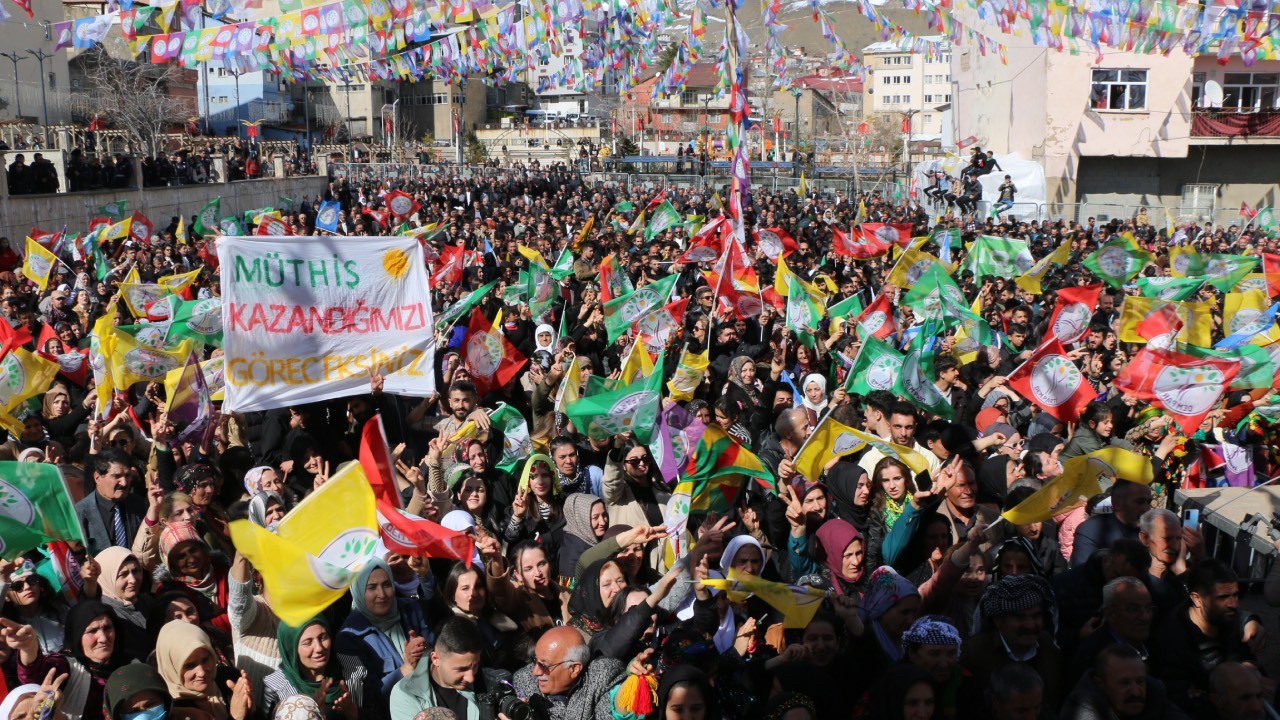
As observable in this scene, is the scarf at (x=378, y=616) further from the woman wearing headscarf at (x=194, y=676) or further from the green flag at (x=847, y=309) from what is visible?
the green flag at (x=847, y=309)

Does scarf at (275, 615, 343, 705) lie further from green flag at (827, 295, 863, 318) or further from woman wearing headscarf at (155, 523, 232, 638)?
green flag at (827, 295, 863, 318)

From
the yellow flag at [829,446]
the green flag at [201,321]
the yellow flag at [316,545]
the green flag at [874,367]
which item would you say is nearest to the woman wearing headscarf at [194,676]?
the yellow flag at [316,545]

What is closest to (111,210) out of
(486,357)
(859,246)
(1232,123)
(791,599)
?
(859,246)

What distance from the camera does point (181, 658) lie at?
13.7ft

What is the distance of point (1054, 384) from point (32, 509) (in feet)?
20.4

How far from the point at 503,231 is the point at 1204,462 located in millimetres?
14960

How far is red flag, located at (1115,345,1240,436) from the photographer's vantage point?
740cm

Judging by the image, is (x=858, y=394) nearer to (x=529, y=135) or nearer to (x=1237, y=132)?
(x=1237, y=132)

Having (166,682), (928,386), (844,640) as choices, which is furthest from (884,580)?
(928,386)

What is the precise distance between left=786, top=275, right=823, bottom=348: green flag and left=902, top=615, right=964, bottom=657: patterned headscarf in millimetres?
6237

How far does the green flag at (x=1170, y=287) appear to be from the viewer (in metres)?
12.2

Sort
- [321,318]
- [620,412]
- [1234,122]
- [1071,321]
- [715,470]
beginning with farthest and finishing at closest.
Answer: [1234,122]
[1071,321]
[321,318]
[620,412]
[715,470]

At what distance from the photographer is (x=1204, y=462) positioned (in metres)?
7.38

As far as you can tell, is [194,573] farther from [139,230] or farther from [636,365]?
[139,230]
